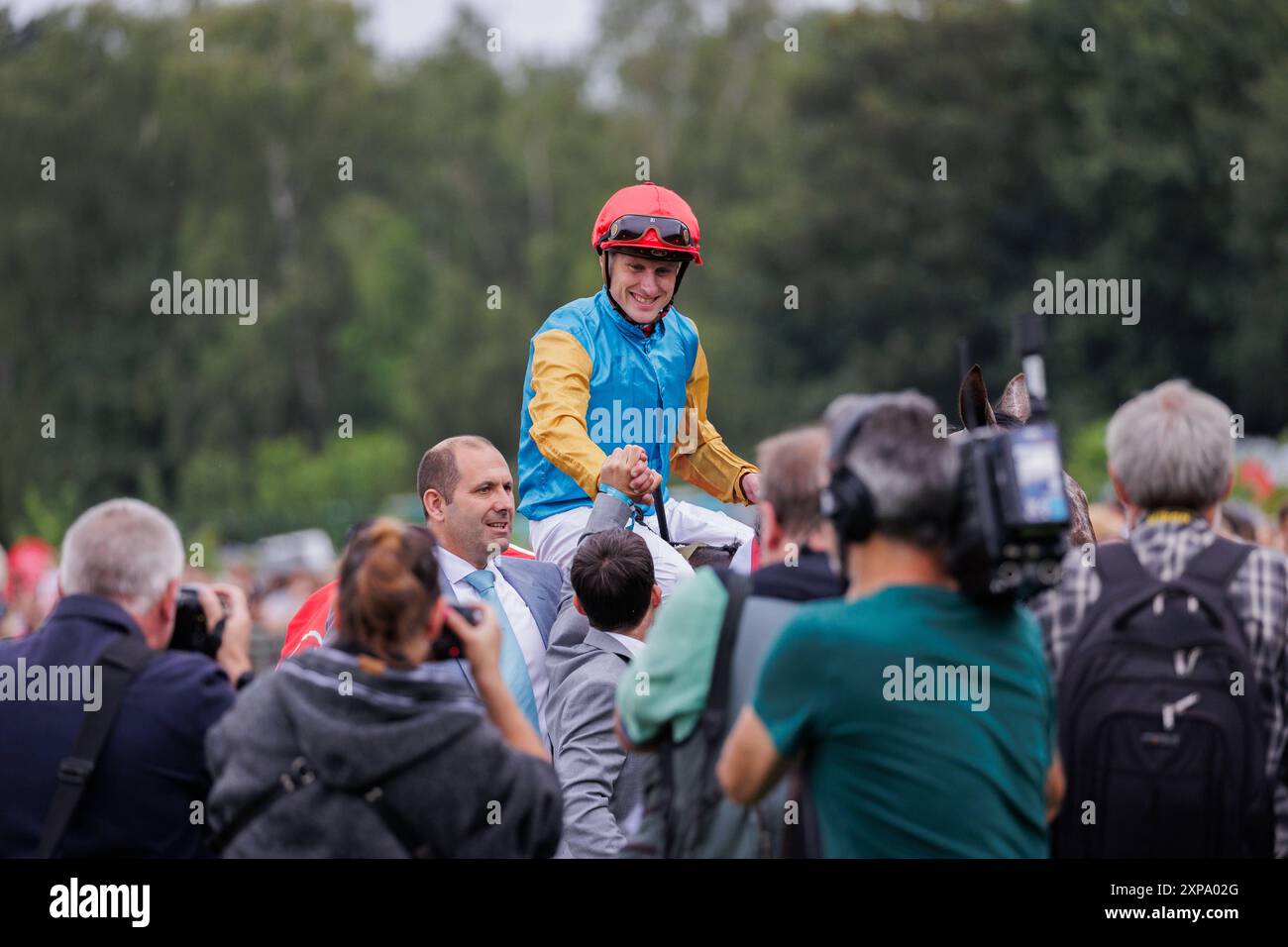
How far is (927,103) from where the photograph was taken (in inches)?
1647

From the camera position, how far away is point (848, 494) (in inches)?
143

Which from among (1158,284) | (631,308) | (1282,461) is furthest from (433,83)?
(631,308)

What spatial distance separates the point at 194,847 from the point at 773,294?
128ft

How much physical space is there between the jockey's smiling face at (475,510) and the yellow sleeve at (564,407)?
22 centimetres

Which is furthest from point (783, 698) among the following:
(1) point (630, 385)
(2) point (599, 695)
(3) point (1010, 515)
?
(1) point (630, 385)

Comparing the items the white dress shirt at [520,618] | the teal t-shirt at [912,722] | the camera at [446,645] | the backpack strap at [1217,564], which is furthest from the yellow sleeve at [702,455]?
the teal t-shirt at [912,722]

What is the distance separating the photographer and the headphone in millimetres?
876

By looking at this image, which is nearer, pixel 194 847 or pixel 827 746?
pixel 827 746

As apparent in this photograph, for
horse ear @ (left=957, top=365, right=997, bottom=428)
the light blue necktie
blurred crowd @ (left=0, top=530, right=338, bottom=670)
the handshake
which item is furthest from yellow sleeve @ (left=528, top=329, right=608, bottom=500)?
blurred crowd @ (left=0, top=530, right=338, bottom=670)

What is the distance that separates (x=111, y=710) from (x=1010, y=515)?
2.11 metres

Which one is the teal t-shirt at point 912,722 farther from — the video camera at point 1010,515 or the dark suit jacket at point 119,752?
the dark suit jacket at point 119,752

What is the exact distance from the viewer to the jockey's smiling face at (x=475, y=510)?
6.35m
